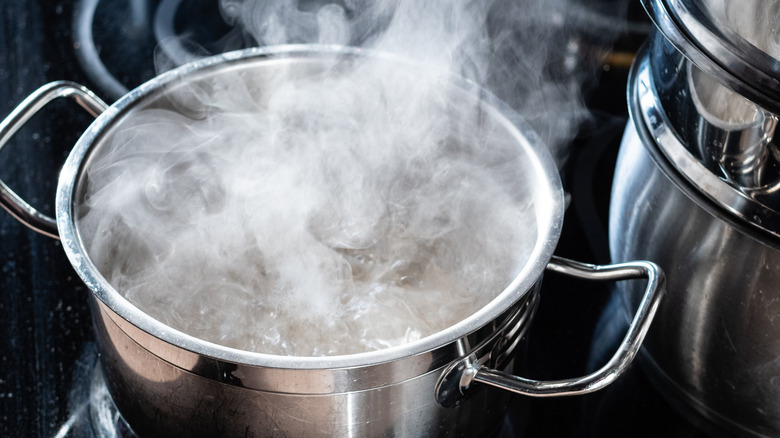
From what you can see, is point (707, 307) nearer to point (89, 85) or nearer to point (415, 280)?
point (415, 280)

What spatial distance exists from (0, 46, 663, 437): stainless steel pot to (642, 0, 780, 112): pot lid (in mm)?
177

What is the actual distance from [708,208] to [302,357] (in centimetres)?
37

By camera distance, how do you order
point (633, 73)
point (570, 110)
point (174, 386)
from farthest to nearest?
point (570, 110), point (633, 73), point (174, 386)

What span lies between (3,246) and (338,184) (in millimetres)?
411

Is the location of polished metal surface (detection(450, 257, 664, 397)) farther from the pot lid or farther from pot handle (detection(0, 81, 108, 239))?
pot handle (detection(0, 81, 108, 239))

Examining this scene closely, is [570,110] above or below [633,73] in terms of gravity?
below

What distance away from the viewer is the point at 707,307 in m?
0.75

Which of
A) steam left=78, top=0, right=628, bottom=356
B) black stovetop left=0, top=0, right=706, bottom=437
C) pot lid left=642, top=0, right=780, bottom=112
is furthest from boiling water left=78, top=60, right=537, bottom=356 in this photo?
pot lid left=642, top=0, right=780, bottom=112

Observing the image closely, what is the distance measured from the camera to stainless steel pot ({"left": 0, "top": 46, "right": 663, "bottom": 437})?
0.63m

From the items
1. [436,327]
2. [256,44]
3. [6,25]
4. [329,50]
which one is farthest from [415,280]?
[6,25]

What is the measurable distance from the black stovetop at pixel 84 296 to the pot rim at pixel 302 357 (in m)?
0.23

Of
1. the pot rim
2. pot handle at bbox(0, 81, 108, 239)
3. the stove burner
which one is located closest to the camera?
the pot rim

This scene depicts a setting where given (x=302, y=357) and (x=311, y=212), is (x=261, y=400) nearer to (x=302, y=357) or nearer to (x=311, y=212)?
(x=302, y=357)

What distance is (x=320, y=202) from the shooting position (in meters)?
1.02
